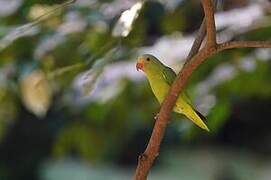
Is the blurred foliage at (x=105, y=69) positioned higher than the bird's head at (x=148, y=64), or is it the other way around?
the bird's head at (x=148, y=64)

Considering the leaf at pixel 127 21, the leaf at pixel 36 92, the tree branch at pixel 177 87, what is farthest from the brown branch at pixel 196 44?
the leaf at pixel 36 92

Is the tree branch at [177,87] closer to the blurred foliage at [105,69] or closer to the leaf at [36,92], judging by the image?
the blurred foliage at [105,69]

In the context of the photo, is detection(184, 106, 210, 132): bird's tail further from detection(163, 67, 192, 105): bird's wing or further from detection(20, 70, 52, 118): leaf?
detection(20, 70, 52, 118): leaf

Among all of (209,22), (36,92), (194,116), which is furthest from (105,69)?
(209,22)

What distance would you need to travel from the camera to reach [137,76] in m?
1.45

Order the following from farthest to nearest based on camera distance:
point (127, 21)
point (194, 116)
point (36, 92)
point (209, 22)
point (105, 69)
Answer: point (36, 92)
point (105, 69)
point (127, 21)
point (194, 116)
point (209, 22)

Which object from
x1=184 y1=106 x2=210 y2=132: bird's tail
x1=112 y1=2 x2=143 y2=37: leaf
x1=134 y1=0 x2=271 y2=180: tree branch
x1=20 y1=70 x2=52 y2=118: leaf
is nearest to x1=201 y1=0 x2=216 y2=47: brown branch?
x1=134 y1=0 x2=271 y2=180: tree branch

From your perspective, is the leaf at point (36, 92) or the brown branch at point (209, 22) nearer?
the brown branch at point (209, 22)

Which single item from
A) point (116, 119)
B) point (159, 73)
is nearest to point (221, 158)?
point (116, 119)

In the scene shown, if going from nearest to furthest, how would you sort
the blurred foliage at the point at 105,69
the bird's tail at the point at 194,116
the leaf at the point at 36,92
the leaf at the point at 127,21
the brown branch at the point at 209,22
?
1. the brown branch at the point at 209,22
2. the bird's tail at the point at 194,116
3. the leaf at the point at 127,21
4. the blurred foliage at the point at 105,69
5. the leaf at the point at 36,92

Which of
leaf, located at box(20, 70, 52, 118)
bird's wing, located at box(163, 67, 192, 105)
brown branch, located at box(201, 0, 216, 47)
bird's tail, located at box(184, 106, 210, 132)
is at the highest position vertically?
brown branch, located at box(201, 0, 216, 47)

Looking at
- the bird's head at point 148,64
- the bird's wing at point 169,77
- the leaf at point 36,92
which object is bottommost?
the leaf at point 36,92

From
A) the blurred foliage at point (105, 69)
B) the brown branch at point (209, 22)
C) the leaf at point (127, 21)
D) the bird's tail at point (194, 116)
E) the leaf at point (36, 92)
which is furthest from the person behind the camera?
the leaf at point (36, 92)

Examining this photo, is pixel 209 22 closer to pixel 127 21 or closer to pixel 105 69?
pixel 127 21
